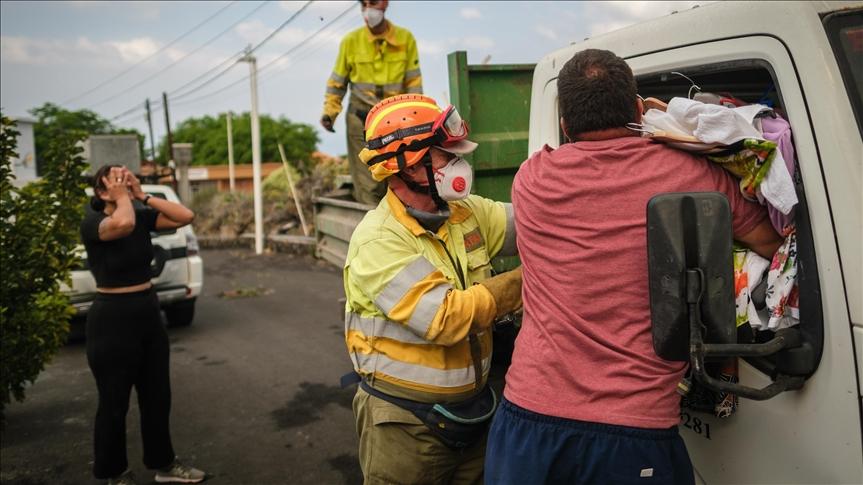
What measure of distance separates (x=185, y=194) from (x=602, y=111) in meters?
21.7

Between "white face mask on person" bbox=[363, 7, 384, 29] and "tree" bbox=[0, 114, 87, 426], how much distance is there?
2192mm

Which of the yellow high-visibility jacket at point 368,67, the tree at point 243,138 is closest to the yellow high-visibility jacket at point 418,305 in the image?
the yellow high-visibility jacket at point 368,67

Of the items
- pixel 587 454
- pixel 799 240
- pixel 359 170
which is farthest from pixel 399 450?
pixel 359 170

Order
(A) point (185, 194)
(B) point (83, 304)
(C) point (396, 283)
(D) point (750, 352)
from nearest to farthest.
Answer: (D) point (750, 352) < (C) point (396, 283) < (B) point (83, 304) < (A) point (185, 194)

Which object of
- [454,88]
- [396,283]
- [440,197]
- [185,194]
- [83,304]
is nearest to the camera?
[396,283]

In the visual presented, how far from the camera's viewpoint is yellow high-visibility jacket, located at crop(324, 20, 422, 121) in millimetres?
5805

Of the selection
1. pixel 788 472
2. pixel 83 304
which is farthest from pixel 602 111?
pixel 83 304

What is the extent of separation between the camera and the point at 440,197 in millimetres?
2295

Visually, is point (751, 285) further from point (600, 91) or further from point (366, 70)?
point (366, 70)

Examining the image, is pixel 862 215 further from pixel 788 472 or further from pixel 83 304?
pixel 83 304

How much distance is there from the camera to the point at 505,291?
212 cm

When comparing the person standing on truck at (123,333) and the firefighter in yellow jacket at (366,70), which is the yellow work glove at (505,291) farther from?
the firefighter in yellow jacket at (366,70)

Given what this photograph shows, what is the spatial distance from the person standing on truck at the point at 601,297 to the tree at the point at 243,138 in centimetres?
4181

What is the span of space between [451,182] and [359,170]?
3.40 metres
